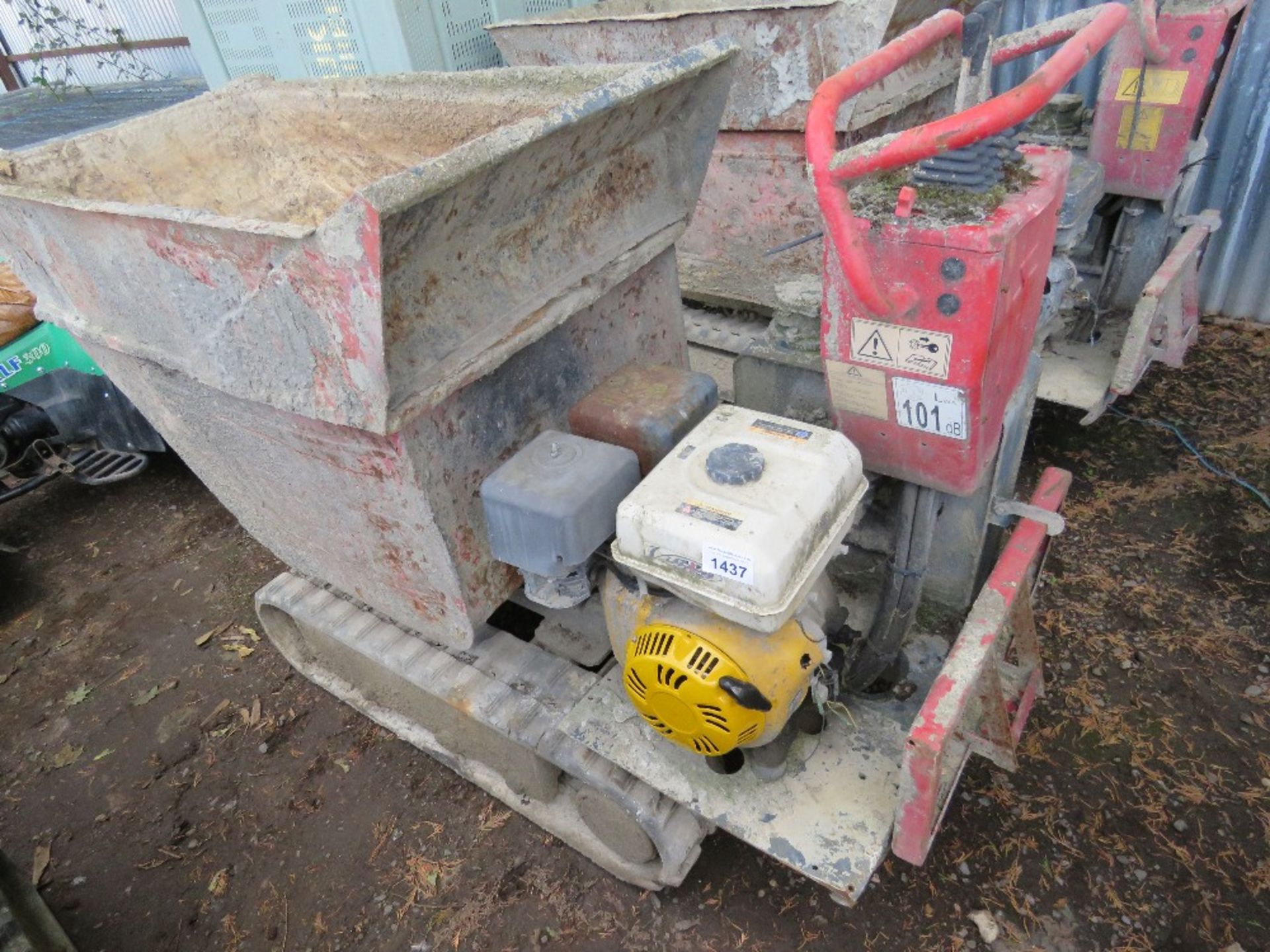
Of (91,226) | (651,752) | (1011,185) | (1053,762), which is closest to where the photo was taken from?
(1011,185)

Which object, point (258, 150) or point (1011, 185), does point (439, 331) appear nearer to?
point (1011, 185)

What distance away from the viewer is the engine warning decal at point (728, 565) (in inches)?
53.4

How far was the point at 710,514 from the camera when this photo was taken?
1.42 metres

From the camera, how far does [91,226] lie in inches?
66.7

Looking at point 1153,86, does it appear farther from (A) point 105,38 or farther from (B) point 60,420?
(A) point 105,38

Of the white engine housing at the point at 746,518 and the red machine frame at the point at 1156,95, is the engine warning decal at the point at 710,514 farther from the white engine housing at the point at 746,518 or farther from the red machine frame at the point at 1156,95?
the red machine frame at the point at 1156,95

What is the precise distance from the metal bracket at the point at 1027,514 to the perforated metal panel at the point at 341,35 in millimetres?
2558

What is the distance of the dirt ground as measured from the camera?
2.01m

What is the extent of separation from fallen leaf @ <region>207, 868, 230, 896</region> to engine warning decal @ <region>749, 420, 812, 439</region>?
6.72ft

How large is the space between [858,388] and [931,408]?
153 mm

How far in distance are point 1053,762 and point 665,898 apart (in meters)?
1.19

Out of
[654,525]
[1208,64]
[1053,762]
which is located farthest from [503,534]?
[1208,64]

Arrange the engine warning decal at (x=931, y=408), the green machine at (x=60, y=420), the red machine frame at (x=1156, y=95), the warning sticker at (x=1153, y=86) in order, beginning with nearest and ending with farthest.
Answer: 1. the engine warning decal at (x=931, y=408)
2. the red machine frame at (x=1156, y=95)
3. the warning sticker at (x=1153, y=86)
4. the green machine at (x=60, y=420)

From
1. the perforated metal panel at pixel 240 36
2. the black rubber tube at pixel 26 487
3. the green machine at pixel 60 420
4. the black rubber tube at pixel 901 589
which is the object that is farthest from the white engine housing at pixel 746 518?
the black rubber tube at pixel 26 487
